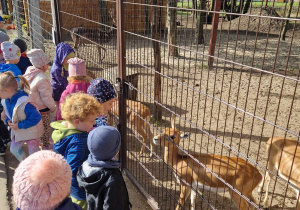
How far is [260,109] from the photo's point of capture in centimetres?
642

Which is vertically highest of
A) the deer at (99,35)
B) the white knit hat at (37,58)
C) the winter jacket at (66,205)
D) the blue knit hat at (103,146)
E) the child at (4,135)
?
the deer at (99,35)

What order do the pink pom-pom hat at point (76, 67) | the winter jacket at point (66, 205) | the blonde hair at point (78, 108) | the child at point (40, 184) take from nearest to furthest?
the child at point (40, 184) → the winter jacket at point (66, 205) → the blonde hair at point (78, 108) → the pink pom-pom hat at point (76, 67)

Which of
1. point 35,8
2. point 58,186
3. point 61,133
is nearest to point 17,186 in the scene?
point 58,186

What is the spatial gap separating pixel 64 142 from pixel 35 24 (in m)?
5.90

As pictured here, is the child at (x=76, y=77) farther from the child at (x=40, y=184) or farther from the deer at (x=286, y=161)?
the deer at (x=286, y=161)

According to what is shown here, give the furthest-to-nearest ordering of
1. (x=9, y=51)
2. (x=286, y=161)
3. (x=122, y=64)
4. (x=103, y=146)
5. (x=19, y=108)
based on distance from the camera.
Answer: (x=9, y=51) < (x=286, y=161) < (x=122, y=64) < (x=19, y=108) < (x=103, y=146)

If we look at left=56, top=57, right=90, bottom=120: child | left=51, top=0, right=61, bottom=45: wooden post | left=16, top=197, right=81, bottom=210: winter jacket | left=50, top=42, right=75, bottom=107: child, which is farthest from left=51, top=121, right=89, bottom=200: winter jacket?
left=51, top=0, right=61, bottom=45: wooden post

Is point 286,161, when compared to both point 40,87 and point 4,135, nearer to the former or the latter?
point 40,87

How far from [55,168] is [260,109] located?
19.0 feet

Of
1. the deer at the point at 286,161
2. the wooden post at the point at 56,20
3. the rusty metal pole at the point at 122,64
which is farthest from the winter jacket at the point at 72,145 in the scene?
the wooden post at the point at 56,20


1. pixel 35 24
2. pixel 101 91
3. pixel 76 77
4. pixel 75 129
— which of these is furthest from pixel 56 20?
pixel 75 129

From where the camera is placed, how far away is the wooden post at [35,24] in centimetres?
694

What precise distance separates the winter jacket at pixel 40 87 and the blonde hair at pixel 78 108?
1480 millimetres

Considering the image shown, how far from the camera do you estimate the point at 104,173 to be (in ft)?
6.39
